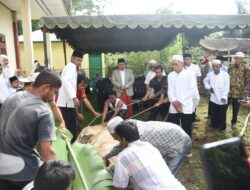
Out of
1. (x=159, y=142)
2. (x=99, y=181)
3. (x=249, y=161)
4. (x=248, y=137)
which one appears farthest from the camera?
(x=248, y=137)

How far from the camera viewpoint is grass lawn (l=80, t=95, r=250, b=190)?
15.0 feet

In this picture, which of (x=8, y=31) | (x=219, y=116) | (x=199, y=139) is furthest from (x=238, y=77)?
(x=8, y=31)

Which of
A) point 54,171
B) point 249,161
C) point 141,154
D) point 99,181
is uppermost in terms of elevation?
point 249,161

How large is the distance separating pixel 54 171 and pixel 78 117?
3877mm

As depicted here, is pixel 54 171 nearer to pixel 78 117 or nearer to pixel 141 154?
pixel 141 154

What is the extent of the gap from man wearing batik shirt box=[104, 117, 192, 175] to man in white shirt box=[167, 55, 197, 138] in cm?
160

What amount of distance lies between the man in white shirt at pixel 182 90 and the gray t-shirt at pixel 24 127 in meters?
3.45

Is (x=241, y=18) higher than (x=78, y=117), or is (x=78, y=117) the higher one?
(x=241, y=18)

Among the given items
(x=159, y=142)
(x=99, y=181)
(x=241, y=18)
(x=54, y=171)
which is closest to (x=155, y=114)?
(x=241, y=18)

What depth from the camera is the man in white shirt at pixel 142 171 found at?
2738mm

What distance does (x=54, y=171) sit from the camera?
5.98ft

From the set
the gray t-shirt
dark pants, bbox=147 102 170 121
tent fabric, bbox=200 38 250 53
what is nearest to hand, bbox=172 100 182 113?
dark pants, bbox=147 102 170 121

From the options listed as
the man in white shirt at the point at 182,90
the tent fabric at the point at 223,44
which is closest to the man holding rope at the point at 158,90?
the man in white shirt at the point at 182,90

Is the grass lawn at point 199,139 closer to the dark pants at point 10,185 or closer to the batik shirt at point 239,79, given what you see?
the batik shirt at point 239,79
